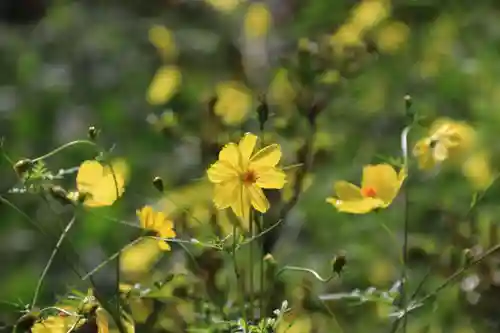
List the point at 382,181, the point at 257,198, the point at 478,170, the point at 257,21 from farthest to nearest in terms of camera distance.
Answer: the point at 257,21
the point at 478,170
the point at 382,181
the point at 257,198

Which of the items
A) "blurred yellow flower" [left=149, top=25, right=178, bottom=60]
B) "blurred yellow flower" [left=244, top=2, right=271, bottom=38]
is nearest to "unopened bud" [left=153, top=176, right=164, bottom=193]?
"blurred yellow flower" [left=149, top=25, right=178, bottom=60]

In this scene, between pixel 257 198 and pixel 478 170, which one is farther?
pixel 478 170

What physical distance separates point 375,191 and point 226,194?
0.46 feet

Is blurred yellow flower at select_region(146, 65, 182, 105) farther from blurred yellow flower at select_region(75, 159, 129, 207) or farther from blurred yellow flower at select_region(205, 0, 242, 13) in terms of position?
blurred yellow flower at select_region(75, 159, 129, 207)

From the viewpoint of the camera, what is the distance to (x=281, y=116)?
0.91 m

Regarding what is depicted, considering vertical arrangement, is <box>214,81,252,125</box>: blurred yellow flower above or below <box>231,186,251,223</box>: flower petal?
below

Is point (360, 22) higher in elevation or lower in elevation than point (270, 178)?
lower

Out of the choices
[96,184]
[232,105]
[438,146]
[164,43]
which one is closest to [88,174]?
[96,184]

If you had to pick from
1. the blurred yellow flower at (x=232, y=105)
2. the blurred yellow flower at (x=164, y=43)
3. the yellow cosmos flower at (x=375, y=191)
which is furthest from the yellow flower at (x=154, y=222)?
the blurred yellow flower at (x=164, y=43)

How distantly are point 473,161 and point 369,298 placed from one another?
1.15 feet

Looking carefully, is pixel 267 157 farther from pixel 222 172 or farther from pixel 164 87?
pixel 164 87

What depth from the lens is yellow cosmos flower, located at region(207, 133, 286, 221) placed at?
50 cm

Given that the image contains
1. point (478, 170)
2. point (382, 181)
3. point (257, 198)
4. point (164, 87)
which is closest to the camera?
point (257, 198)

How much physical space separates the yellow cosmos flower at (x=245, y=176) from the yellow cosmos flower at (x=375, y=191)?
0.11 m
